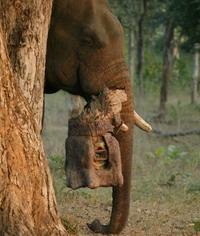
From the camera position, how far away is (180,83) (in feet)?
91.8

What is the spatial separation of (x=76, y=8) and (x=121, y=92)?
81 cm

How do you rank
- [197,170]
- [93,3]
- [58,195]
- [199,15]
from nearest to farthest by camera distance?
1. [93,3]
2. [58,195]
3. [197,170]
4. [199,15]

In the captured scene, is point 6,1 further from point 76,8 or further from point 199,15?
point 199,15

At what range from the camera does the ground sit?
752 centimetres

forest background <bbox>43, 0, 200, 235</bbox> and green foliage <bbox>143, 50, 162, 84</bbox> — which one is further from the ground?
green foliage <bbox>143, 50, 162, 84</bbox>

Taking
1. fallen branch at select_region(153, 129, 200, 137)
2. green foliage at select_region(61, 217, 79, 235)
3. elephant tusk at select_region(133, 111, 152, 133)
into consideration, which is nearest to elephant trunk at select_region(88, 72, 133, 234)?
elephant tusk at select_region(133, 111, 152, 133)

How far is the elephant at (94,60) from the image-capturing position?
669cm

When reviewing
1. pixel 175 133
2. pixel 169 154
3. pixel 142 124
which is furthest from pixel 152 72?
pixel 142 124

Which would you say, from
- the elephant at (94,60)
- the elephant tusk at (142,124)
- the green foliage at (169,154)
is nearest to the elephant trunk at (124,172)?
the elephant at (94,60)

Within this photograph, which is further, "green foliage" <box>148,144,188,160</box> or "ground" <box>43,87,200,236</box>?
"green foliage" <box>148,144,188,160</box>

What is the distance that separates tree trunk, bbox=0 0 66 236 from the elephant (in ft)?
2.48

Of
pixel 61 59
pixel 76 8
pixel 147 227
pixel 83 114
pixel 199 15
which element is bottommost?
pixel 147 227

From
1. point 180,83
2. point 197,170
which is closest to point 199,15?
point 197,170

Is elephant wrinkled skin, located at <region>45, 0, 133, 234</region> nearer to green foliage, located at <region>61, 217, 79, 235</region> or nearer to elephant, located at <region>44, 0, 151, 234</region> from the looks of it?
elephant, located at <region>44, 0, 151, 234</region>
